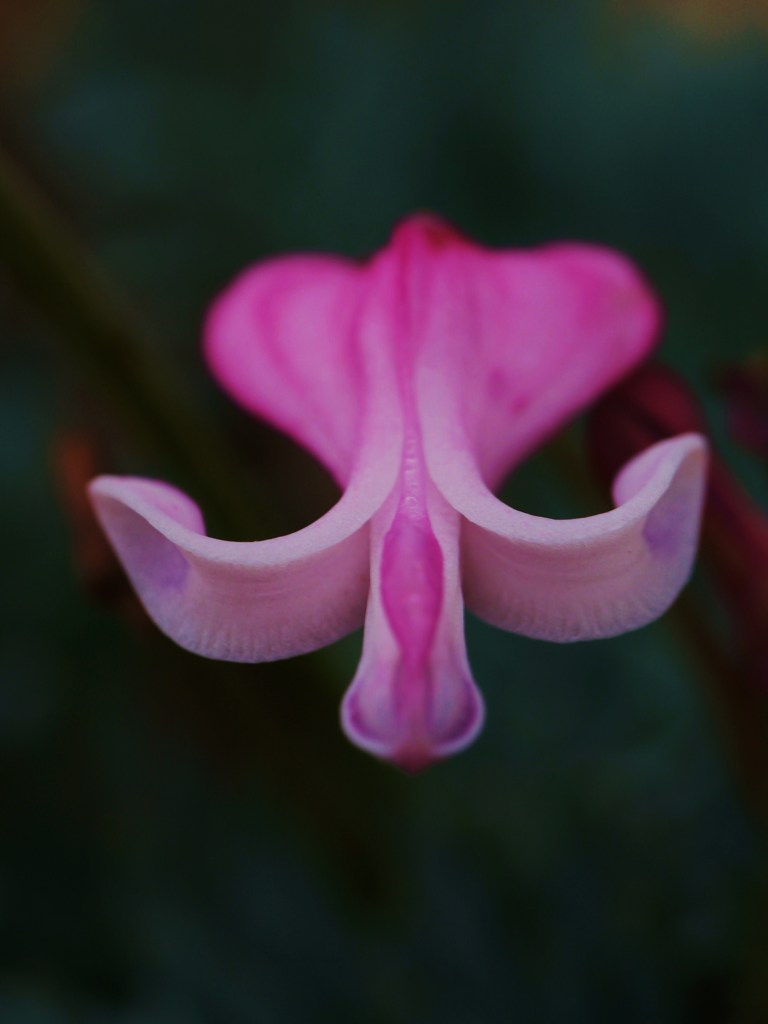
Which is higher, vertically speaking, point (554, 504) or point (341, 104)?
point (341, 104)

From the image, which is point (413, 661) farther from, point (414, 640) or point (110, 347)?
point (110, 347)

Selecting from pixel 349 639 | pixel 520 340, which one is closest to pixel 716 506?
pixel 520 340

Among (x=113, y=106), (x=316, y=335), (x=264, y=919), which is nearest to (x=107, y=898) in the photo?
(x=264, y=919)

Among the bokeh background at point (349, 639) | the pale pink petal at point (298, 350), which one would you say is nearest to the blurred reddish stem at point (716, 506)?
the bokeh background at point (349, 639)

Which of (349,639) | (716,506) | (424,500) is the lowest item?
(349,639)

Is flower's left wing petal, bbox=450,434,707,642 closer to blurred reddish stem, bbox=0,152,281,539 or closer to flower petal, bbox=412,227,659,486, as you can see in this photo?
flower petal, bbox=412,227,659,486

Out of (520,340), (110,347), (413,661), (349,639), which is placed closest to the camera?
(413,661)

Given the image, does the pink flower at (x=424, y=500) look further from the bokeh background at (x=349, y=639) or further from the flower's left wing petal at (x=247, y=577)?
the bokeh background at (x=349, y=639)

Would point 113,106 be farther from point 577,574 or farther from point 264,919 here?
point 577,574
